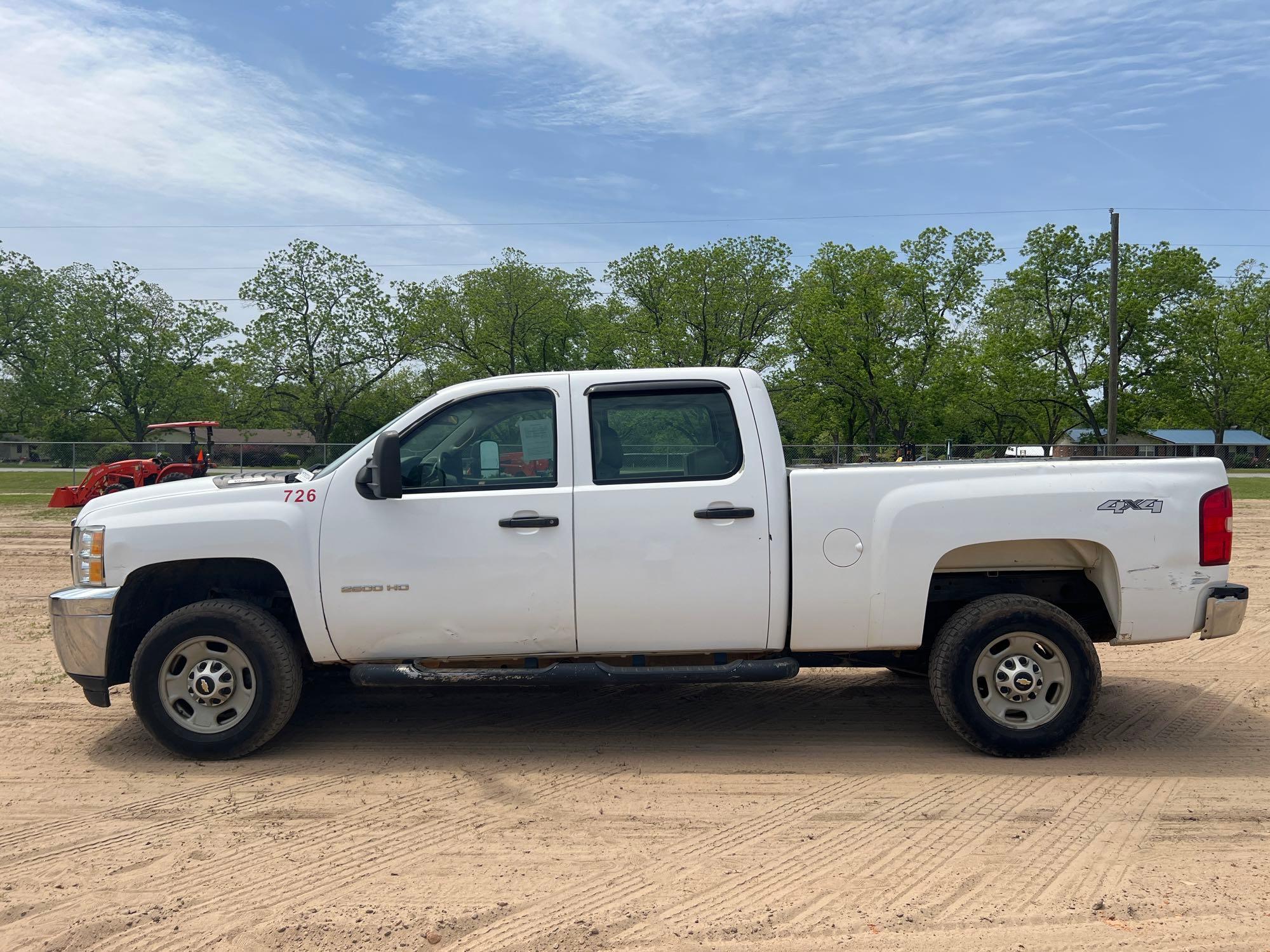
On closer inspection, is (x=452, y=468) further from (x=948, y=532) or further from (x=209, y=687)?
(x=948, y=532)

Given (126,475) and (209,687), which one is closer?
(209,687)

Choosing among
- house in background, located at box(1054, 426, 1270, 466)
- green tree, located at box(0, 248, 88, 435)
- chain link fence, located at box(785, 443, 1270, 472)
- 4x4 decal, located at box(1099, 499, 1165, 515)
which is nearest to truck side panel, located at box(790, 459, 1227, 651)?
4x4 decal, located at box(1099, 499, 1165, 515)

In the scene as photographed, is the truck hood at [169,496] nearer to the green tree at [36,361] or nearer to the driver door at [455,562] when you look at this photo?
the driver door at [455,562]

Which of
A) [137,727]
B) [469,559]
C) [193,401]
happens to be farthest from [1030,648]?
[193,401]

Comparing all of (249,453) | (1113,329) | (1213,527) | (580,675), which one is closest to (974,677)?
(1213,527)

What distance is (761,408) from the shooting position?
5254mm

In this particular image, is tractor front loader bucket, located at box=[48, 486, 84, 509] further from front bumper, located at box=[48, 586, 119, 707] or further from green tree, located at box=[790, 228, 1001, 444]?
green tree, located at box=[790, 228, 1001, 444]

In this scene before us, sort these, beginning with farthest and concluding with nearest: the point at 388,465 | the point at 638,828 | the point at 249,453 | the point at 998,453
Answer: the point at 249,453, the point at 998,453, the point at 388,465, the point at 638,828

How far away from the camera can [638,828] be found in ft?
14.1

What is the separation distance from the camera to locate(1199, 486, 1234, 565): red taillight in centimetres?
505

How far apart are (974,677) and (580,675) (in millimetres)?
2108

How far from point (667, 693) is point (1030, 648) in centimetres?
247

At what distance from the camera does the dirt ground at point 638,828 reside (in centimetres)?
344

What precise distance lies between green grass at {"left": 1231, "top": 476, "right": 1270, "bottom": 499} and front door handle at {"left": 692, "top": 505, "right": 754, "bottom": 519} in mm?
24929
